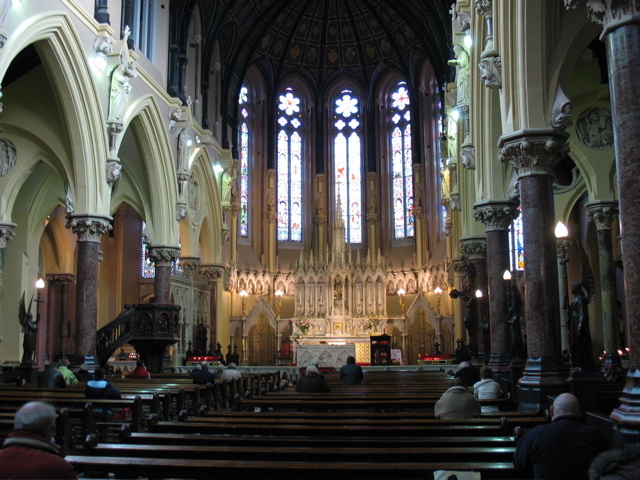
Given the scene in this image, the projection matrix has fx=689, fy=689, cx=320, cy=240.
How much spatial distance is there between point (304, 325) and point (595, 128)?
1811 cm

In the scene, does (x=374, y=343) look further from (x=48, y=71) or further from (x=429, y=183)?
(x=48, y=71)

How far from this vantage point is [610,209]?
19312 mm

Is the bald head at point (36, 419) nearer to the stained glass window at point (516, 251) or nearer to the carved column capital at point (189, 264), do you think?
the carved column capital at point (189, 264)

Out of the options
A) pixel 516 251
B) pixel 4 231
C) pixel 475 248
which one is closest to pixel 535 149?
pixel 475 248

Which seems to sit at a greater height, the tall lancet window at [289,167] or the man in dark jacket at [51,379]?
the tall lancet window at [289,167]

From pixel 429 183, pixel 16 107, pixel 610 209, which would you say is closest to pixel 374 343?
pixel 429 183

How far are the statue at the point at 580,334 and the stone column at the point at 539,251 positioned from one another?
1.75ft

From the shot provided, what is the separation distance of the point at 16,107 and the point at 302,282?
17762 mm

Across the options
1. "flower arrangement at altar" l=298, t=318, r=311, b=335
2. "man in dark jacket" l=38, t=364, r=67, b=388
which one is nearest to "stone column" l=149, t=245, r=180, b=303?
"flower arrangement at altar" l=298, t=318, r=311, b=335

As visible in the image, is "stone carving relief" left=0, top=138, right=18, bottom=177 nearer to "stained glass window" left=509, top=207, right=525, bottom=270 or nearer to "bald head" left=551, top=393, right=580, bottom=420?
"stained glass window" left=509, top=207, right=525, bottom=270

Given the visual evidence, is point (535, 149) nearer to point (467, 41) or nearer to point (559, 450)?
point (559, 450)

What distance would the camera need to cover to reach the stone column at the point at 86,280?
19.3m

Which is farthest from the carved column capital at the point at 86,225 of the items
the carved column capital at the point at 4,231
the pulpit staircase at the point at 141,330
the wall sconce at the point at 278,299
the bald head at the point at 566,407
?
the wall sconce at the point at 278,299

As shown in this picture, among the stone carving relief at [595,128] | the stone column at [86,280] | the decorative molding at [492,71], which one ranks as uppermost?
the stone carving relief at [595,128]
